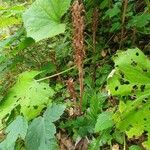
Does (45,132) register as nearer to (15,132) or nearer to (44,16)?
(15,132)

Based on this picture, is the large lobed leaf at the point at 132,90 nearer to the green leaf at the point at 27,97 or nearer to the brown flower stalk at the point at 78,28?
the brown flower stalk at the point at 78,28

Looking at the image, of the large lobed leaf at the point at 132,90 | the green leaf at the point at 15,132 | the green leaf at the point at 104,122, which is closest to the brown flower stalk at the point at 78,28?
the large lobed leaf at the point at 132,90

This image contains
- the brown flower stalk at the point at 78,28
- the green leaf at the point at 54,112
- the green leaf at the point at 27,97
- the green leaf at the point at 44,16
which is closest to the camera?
the brown flower stalk at the point at 78,28

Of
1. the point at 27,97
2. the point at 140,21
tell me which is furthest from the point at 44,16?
the point at 140,21

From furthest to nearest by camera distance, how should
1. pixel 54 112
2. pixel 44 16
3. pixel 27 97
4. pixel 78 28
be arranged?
1. pixel 44 16
2. pixel 27 97
3. pixel 54 112
4. pixel 78 28

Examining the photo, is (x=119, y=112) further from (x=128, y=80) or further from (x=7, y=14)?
(x=7, y=14)

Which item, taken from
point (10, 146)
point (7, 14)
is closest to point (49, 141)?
point (10, 146)
